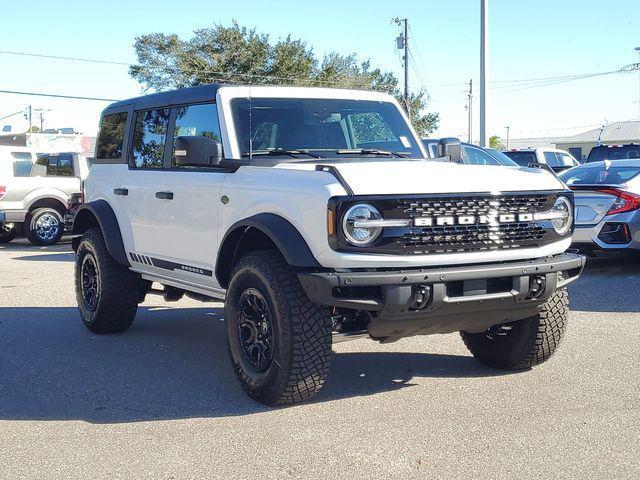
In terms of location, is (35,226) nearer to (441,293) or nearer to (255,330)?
(255,330)

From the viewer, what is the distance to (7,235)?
18.4m

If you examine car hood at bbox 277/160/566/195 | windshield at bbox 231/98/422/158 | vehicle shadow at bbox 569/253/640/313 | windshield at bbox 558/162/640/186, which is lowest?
vehicle shadow at bbox 569/253/640/313

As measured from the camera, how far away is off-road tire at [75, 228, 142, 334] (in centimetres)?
728

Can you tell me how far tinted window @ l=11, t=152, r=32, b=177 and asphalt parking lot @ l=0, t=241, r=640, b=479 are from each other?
10.5 metres

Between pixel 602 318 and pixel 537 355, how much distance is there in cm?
257

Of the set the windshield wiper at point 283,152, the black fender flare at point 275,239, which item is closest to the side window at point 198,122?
the windshield wiper at point 283,152

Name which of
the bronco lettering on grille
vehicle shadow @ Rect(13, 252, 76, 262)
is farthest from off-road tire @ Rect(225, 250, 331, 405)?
vehicle shadow @ Rect(13, 252, 76, 262)

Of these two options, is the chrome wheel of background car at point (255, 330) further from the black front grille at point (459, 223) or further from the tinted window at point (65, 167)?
the tinted window at point (65, 167)

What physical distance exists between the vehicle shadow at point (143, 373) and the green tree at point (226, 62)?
30.8 meters

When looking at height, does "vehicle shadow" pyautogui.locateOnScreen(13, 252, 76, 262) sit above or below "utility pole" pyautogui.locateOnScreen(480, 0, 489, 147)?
below

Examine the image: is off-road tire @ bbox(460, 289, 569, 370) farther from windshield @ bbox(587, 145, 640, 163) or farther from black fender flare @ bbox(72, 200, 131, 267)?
windshield @ bbox(587, 145, 640, 163)

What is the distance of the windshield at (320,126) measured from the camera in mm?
6039

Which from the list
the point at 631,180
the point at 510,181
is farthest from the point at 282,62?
the point at 510,181

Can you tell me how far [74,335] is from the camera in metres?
7.62
